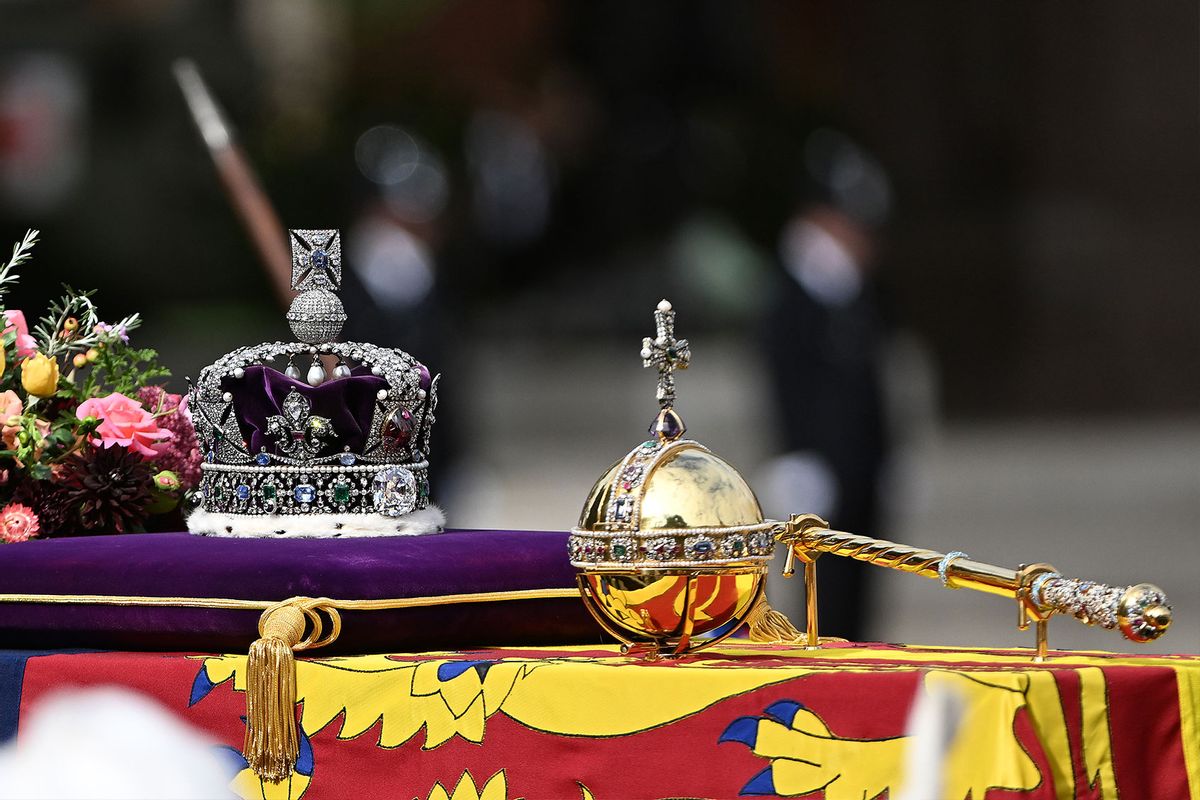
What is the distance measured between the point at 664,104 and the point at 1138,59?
327cm

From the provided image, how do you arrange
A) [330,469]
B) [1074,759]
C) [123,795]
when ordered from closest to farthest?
[1074,759], [123,795], [330,469]

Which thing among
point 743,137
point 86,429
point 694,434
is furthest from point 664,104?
point 86,429

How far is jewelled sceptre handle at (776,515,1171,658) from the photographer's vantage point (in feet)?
7.34

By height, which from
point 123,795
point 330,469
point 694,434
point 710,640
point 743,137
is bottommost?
point 123,795

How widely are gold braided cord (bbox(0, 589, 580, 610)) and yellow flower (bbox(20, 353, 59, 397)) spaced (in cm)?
43

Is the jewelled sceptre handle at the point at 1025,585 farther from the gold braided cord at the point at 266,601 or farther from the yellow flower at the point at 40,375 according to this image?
the yellow flower at the point at 40,375

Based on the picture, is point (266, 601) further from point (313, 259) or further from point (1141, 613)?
point (1141, 613)

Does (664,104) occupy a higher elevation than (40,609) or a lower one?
higher

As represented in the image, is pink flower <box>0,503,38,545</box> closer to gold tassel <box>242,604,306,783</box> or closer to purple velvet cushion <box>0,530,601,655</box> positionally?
purple velvet cushion <box>0,530,601,655</box>

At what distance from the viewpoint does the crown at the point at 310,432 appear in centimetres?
290

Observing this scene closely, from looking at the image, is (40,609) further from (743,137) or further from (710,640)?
(743,137)

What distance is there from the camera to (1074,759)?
86.5 inches

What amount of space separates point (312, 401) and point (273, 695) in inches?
19.8

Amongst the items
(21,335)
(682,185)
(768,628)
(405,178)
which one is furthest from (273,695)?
(682,185)
